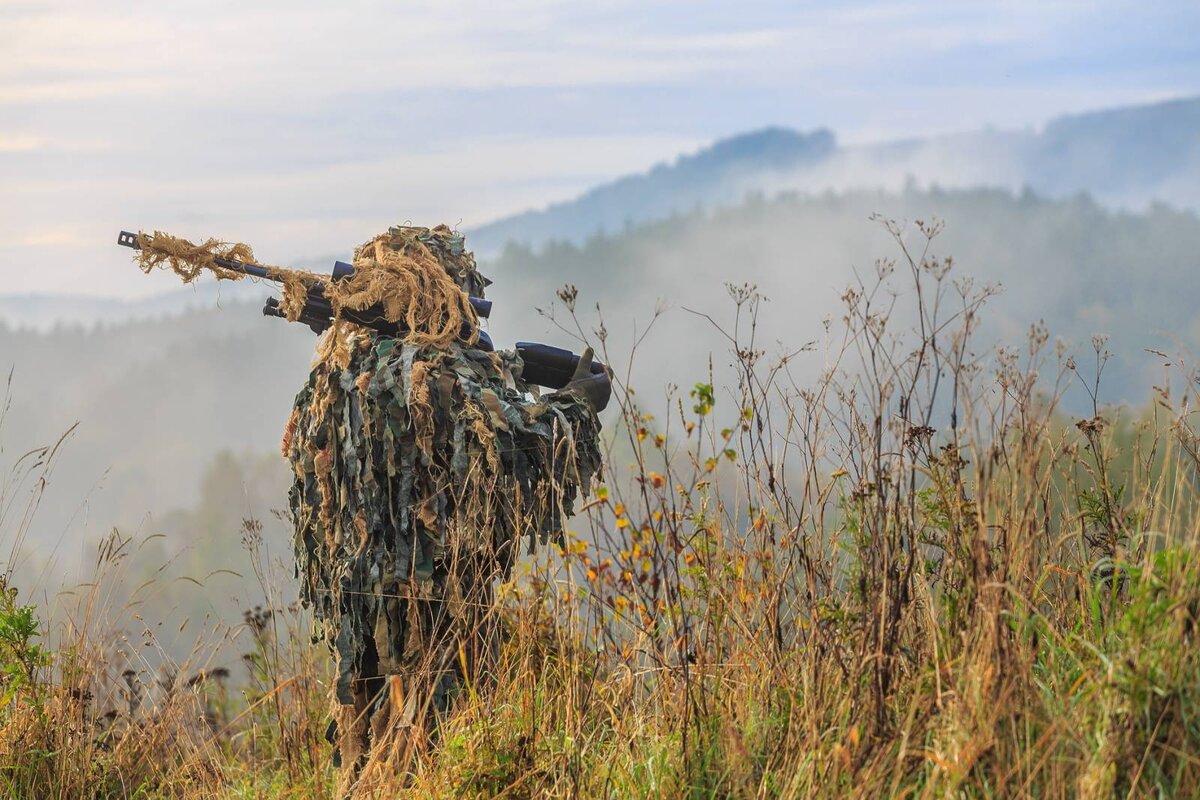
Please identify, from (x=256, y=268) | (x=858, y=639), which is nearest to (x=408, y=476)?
(x=256, y=268)

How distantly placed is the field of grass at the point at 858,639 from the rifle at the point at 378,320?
0.55 m

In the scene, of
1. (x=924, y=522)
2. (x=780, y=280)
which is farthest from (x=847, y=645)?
(x=780, y=280)

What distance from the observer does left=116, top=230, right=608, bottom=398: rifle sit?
163 inches

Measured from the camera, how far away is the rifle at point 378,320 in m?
4.13

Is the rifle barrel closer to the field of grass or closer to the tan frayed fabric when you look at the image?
the tan frayed fabric

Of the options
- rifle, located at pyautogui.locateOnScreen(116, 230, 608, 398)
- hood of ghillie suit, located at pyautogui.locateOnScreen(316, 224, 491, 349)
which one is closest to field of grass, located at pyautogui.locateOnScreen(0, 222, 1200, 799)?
rifle, located at pyautogui.locateOnScreen(116, 230, 608, 398)

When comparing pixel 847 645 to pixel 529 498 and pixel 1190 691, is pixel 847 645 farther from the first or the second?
pixel 529 498

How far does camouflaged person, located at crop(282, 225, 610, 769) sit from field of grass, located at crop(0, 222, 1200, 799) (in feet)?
0.47

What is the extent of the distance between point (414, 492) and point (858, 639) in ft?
4.88

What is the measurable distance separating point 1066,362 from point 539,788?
1.77 meters

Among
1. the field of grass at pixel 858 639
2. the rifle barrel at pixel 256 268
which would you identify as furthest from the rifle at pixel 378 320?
the field of grass at pixel 858 639

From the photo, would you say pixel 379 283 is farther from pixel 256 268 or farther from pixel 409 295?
pixel 256 268

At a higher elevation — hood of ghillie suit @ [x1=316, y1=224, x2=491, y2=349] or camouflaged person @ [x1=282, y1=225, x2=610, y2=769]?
hood of ghillie suit @ [x1=316, y1=224, x2=491, y2=349]

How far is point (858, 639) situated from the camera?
3084 millimetres
